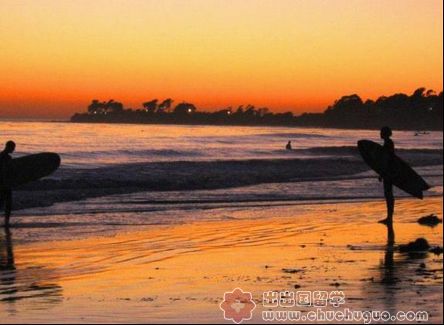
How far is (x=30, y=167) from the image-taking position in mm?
22797

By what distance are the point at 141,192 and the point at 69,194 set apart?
9.89 feet

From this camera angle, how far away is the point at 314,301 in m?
8.60

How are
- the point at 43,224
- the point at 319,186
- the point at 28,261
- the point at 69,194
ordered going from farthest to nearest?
1. the point at 319,186
2. the point at 69,194
3. the point at 43,224
4. the point at 28,261

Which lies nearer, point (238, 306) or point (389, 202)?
point (238, 306)

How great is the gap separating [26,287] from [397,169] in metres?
11.2

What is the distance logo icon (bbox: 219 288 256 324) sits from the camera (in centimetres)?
797

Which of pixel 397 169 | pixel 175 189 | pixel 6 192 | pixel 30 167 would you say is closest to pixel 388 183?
pixel 397 169

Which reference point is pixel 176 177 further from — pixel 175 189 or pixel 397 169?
pixel 397 169

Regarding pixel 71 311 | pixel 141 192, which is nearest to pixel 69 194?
pixel 141 192

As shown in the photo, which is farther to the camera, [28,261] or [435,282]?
[28,261]

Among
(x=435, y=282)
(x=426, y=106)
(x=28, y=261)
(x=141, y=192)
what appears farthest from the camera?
(x=426, y=106)

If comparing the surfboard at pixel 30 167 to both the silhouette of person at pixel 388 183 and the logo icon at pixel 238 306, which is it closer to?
the silhouette of person at pixel 388 183

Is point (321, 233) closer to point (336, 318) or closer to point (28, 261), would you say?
point (28, 261)

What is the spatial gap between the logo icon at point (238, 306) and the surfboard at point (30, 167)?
1235cm
